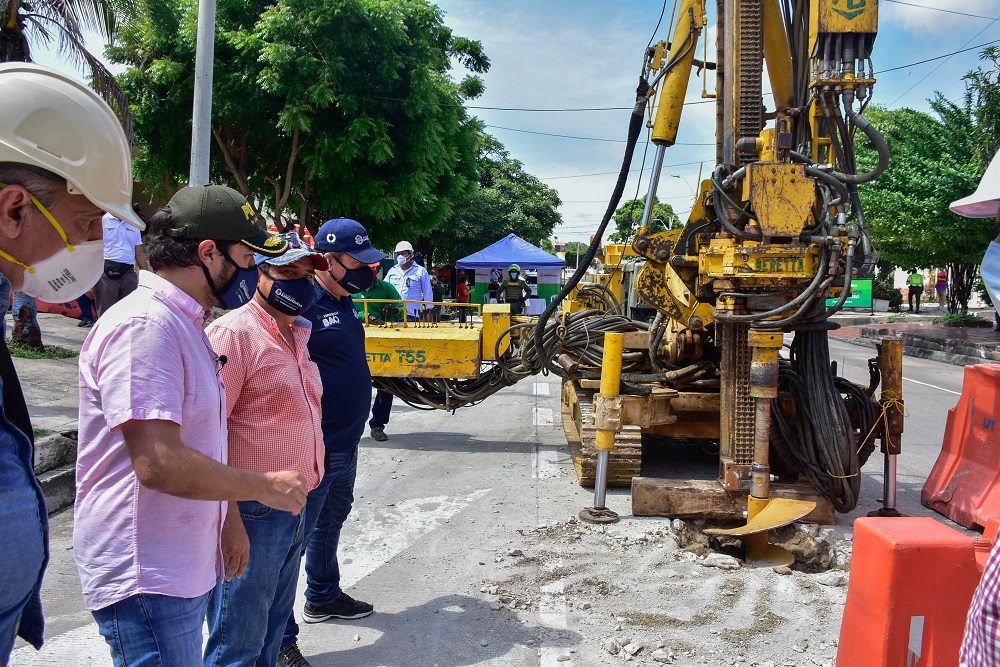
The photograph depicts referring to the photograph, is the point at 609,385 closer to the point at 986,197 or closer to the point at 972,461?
the point at 972,461

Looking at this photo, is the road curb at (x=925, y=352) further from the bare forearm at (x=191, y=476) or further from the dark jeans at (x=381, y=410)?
the bare forearm at (x=191, y=476)

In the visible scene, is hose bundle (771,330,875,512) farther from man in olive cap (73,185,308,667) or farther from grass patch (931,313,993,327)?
grass patch (931,313,993,327)

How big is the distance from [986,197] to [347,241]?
269 cm

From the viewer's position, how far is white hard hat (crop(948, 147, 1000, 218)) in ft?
6.27

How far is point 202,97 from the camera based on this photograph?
8.22m

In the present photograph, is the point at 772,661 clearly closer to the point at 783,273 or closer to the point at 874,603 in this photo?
the point at 874,603

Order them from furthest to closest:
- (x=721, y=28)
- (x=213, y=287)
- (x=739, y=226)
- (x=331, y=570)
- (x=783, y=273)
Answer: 1. (x=721, y=28)
2. (x=739, y=226)
3. (x=783, y=273)
4. (x=331, y=570)
5. (x=213, y=287)

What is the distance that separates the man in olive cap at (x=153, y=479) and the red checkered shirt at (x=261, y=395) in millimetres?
456

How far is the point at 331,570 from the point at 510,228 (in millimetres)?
31675

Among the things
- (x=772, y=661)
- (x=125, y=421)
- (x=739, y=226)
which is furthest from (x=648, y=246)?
(x=125, y=421)

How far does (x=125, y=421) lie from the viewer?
176 cm

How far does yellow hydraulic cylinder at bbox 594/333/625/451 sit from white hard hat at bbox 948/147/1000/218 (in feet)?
10.6

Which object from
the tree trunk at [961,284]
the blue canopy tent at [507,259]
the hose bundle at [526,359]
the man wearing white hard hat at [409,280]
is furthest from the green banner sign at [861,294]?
the hose bundle at [526,359]

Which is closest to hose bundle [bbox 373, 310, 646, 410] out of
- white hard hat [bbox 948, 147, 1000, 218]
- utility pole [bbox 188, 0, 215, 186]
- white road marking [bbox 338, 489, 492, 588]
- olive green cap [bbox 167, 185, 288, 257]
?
white road marking [bbox 338, 489, 492, 588]
